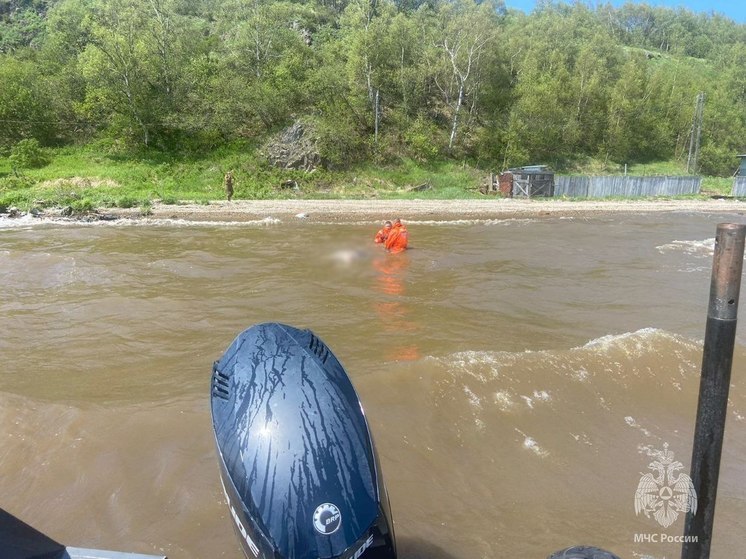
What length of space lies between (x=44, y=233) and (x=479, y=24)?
3880 centimetres

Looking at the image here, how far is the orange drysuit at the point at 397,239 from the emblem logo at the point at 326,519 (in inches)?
509

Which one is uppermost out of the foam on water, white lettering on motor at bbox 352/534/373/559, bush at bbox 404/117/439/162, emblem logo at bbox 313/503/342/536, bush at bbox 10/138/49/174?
bush at bbox 404/117/439/162

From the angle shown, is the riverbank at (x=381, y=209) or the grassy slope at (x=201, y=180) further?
the grassy slope at (x=201, y=180)

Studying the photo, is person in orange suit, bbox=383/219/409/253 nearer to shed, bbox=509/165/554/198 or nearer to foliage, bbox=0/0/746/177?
foliage, bbox=0/0/746/177

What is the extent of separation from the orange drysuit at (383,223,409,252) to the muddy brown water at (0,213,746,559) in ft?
4.62

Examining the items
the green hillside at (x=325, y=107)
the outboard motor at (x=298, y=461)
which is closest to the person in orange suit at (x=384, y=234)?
the outboard motor at (x=298, y=461)

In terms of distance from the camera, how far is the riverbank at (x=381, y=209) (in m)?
23.1

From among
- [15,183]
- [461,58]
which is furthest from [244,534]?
[461,58]

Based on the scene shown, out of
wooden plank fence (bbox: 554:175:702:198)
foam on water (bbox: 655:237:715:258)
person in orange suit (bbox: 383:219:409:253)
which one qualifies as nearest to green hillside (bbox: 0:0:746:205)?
wooden plank fence (bbox: 554:175:702:198)

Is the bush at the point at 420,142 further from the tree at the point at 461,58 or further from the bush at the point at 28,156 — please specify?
the bush at the point at 28,156

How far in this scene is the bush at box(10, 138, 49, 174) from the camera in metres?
32.8

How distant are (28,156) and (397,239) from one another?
29374 millimetres

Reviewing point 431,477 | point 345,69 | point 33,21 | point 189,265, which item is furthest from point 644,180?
point 33,21

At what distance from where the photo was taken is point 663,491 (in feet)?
15.1
